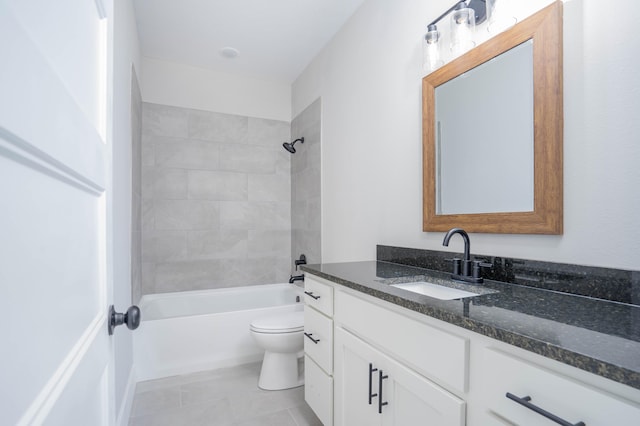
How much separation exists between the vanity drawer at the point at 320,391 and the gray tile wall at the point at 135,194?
1.42m

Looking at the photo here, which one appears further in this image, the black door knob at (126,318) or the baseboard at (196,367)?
the baseboard at (196,367)

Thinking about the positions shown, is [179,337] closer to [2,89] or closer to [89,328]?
[89,328]

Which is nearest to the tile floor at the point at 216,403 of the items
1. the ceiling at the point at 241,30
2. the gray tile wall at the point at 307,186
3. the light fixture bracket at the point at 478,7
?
the gray tile wall at the point at 307,186

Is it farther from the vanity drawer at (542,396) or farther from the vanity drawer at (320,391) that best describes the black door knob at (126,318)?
the vanity drawer at (320,391)

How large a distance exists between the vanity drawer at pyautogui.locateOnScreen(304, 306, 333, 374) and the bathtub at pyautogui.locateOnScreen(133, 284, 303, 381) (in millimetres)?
1026

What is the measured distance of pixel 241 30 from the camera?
2.56 metres

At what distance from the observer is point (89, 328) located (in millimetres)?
628

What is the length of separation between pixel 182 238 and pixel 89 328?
263cm

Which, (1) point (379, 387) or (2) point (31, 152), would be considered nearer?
(2) point (31, 152)

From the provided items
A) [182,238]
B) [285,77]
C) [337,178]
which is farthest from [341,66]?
[182,238]

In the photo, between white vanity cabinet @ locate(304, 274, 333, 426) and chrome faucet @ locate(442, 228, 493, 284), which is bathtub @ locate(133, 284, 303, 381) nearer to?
white vanity cabinet @ locate(304, 274, 333, 426)

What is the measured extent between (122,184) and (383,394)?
1.76m

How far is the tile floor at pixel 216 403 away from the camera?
6.15ft

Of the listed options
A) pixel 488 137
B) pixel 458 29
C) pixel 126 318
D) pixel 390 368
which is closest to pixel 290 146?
pixel 458 29
